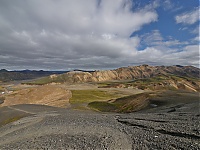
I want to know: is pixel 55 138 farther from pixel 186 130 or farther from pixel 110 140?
pixel 186 130

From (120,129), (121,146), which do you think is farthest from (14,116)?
(121,146)

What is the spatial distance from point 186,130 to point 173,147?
19.4 ft

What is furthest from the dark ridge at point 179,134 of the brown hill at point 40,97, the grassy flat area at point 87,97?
the grassy flat area at point 87,97

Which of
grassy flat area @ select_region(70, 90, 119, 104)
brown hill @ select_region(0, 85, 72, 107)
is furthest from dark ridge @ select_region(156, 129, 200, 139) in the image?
grassy flat area @ select_region(70, 90, 119, 104)

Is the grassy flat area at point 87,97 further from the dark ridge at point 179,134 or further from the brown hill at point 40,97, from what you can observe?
the dark ridge at point 179,134

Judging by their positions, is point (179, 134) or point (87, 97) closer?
point (179, 134)

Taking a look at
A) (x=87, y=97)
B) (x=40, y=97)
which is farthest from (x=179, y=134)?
(x=87, y=97)

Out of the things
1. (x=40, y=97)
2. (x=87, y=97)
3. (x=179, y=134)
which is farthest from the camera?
(x=87, y=97)

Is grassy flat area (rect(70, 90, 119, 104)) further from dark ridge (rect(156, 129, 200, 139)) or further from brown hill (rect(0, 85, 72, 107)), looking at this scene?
dark ridge (rect(156, 129, 200, 139))

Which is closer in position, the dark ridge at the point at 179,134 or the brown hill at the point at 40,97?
the dark ridge at the point at 179,134

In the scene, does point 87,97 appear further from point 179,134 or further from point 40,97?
point 179,134

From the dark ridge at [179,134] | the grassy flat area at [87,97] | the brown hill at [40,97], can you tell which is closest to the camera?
the dark ridge at [179,134]

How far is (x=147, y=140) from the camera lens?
18141 mm

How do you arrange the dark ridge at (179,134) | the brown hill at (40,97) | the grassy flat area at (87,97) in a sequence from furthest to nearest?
the grassy flat area at (87,97)
the brown hill at (40,97)
the dark ridge at (179,134)
